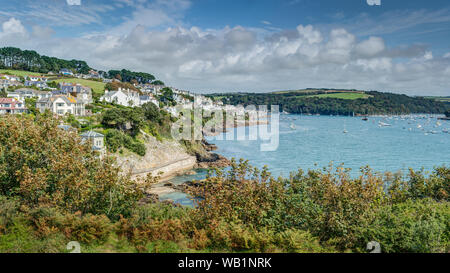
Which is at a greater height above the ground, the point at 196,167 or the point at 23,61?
the point at 23,61

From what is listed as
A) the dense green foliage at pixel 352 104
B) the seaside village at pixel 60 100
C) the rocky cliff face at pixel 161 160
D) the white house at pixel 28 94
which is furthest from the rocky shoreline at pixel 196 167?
the dense green foliage at pixel 352 104

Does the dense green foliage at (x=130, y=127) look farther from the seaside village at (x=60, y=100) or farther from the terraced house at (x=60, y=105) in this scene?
the terraced house at (x=60, y=105)

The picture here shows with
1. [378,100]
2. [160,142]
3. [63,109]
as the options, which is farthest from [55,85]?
[378,100]

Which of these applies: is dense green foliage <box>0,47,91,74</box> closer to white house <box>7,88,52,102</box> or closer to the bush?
white house <box>7,88,52,102</box>

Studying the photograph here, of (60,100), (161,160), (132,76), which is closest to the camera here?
(161,160)

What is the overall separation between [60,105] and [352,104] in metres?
146

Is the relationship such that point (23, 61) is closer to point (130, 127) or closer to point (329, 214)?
point (130, 127)

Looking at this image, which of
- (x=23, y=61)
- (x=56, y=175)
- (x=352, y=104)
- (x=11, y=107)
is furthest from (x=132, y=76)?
(x=56, y=175)

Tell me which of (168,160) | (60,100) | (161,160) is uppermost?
(60,100)

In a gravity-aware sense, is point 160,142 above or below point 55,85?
below

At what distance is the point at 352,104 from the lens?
161 meters
